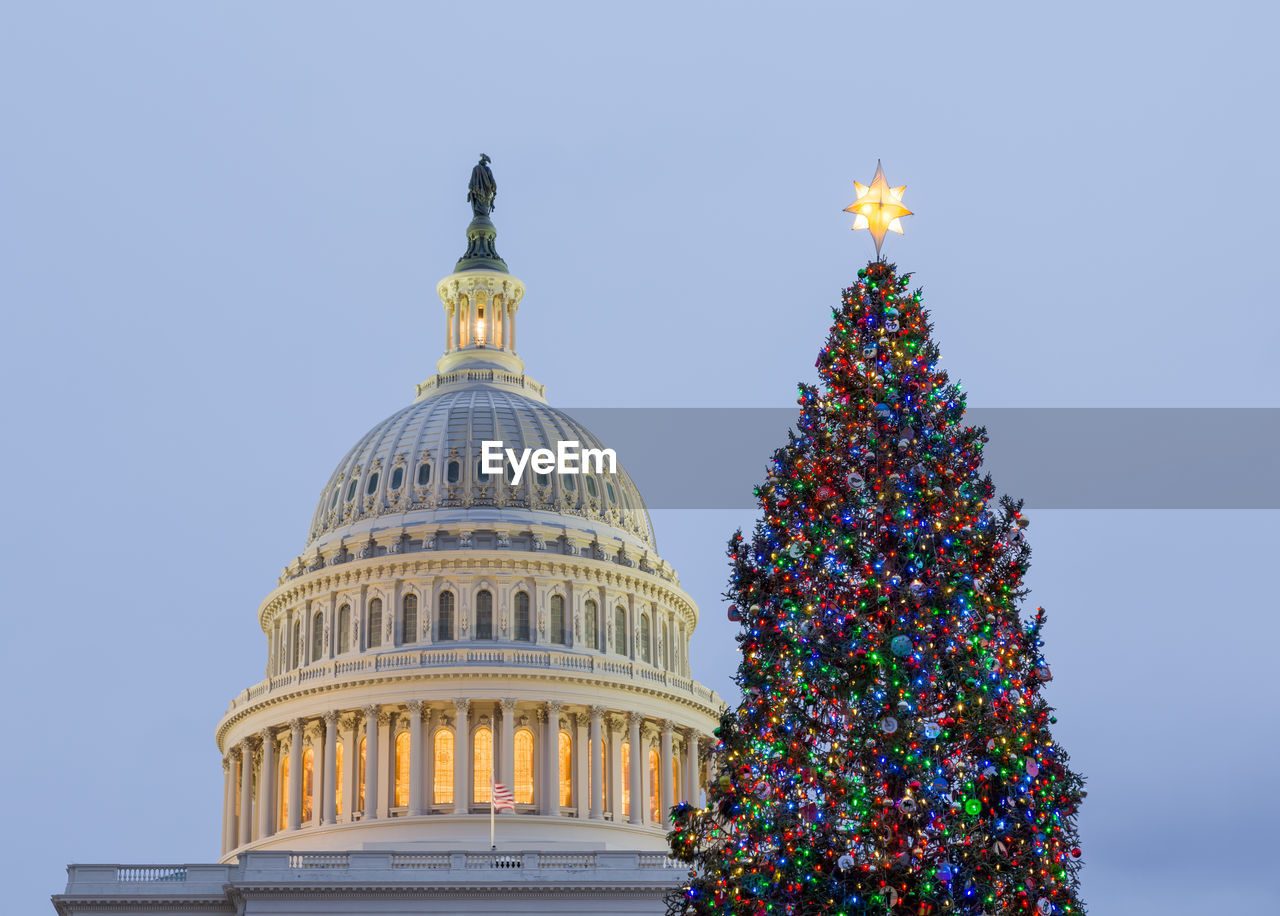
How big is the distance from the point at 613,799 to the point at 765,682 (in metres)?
58.9

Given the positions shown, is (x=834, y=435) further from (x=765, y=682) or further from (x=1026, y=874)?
(x=1026, y=874)

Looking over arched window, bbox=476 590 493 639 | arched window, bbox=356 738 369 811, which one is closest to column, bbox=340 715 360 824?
arched window, bbox=356 738 369 811

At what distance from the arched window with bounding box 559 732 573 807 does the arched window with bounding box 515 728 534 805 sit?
1238 millimetres

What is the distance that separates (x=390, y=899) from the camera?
227 ft

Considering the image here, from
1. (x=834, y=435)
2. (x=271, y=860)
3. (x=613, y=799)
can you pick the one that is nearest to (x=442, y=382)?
(x=613, y=799)

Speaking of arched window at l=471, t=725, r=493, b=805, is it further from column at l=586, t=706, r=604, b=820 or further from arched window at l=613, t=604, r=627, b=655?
arched window at l=613, t=604, r=627, b=655

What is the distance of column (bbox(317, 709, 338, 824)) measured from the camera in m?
84.4

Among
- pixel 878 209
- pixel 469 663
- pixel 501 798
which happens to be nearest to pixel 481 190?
pixel 469 663

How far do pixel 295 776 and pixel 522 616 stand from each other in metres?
12.1

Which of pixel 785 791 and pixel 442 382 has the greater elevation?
pixel 442 382

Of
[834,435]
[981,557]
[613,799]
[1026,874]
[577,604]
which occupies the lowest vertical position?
[1026,874]

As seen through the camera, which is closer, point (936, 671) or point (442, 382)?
point (936, 671)

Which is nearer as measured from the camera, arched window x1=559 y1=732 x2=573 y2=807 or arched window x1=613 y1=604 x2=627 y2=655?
arched window x1=559 y1=732 x2=573 y2=807

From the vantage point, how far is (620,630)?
91.6m
